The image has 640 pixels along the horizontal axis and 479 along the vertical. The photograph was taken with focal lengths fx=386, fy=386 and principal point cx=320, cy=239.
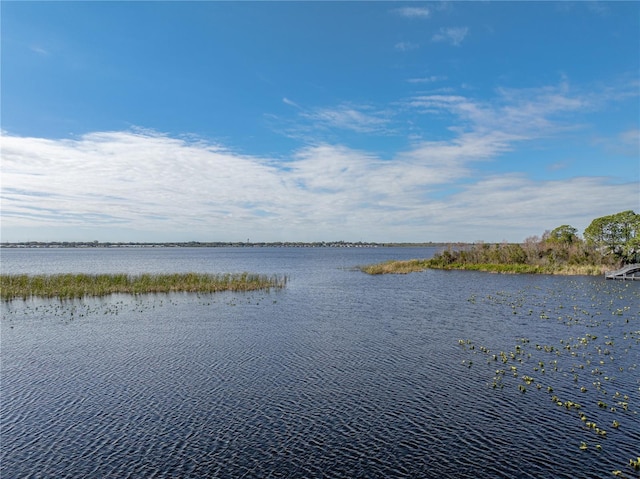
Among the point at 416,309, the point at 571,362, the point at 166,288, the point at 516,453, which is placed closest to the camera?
the point at 516,453

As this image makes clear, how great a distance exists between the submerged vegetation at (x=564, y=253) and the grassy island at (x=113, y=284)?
4104 centimetres

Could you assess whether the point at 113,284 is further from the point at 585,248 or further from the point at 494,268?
the point at 585,248

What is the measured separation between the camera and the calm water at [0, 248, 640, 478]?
50.9 feet

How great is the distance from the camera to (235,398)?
70.8 feet

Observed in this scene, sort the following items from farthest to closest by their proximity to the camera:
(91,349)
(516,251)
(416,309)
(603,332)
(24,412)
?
1. (516,251)
2. (416,309)
3. (603,332)
4. (91,349)
5. (24,412)

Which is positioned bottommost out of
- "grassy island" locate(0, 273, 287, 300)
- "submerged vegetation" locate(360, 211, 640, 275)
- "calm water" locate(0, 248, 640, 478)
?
"calm water" locate(0, 248, 640, 478)

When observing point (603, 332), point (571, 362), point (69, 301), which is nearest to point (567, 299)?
point (603, 332)

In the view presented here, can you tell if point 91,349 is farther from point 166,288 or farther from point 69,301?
point 166,288

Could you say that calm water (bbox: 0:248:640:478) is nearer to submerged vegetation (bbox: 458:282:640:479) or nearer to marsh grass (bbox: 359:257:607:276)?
submerged vegetation (bbox: 458:282:640:479)

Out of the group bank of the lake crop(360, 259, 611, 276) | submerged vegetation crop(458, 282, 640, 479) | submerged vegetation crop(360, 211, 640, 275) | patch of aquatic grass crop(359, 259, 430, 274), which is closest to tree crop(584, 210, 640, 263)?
submerged vegetation crop(360, 211, 640, 275)

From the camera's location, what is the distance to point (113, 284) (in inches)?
2394

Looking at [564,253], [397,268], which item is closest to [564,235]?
[564,253]

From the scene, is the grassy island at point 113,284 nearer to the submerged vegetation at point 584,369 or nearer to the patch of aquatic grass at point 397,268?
the patch of aquatic grass at point 397,268

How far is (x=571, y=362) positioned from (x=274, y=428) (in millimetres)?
21161
